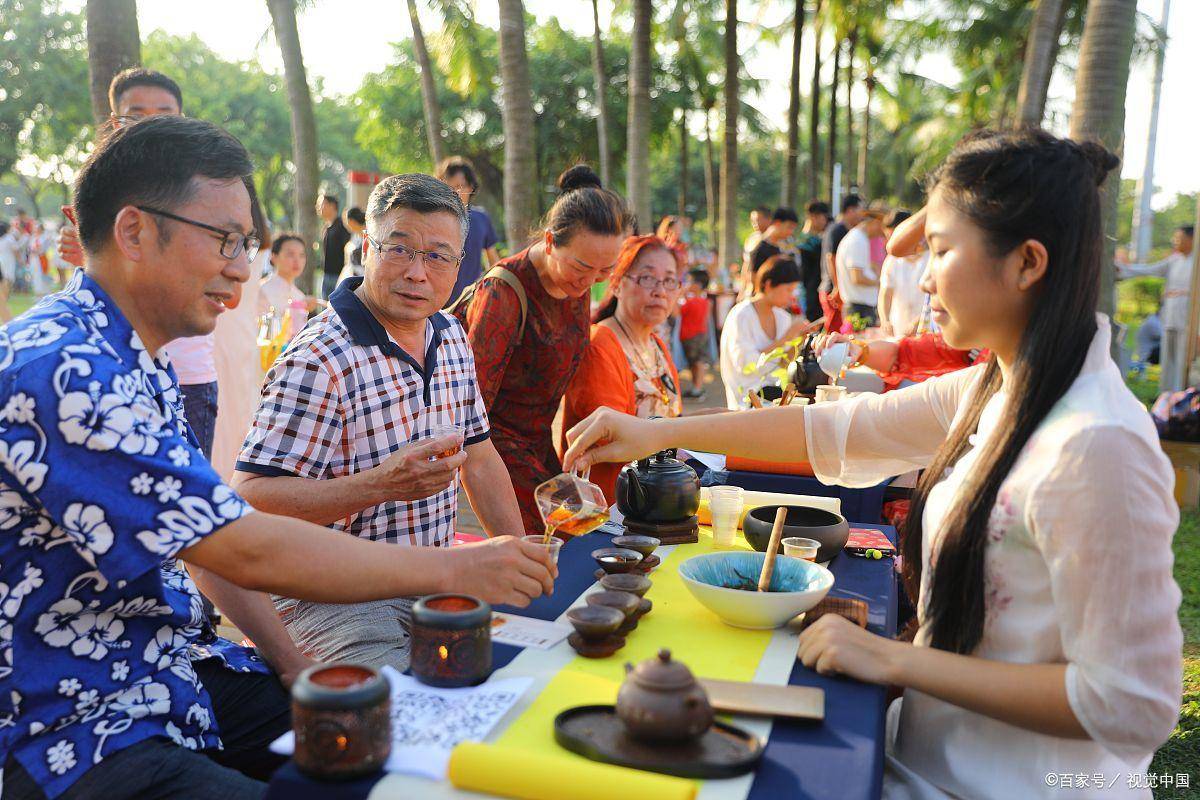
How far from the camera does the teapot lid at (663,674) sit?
1.50 meters

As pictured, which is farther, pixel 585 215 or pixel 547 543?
pixel 585 215

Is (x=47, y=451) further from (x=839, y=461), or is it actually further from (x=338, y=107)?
(x=338, y=107)

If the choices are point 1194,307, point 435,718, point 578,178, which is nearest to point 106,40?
point 578,178

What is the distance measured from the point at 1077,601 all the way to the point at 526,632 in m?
1.15

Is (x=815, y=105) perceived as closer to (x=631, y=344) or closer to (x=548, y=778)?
(x=631, y=344)

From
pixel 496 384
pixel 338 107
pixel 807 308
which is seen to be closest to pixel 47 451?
pixel 496 384

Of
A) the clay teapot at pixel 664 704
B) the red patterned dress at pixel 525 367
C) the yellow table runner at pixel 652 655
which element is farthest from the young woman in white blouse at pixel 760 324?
the clay teapot at pixel 664 704

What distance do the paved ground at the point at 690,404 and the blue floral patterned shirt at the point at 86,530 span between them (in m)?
4.61

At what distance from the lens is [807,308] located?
13312 mm

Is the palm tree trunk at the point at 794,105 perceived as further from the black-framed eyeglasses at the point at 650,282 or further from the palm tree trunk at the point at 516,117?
the black-framed eyeglasses at the point at 650,282

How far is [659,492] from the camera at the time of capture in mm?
2764

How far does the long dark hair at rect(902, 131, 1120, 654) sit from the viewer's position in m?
1.84

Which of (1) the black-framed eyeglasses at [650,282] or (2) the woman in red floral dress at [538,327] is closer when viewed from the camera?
(2) the woman in red floral dress at [538,327]

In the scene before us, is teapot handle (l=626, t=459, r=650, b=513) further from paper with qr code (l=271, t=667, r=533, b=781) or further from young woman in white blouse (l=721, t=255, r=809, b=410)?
young woman in white blouse (l=721, t=255, r=809, b=410)
